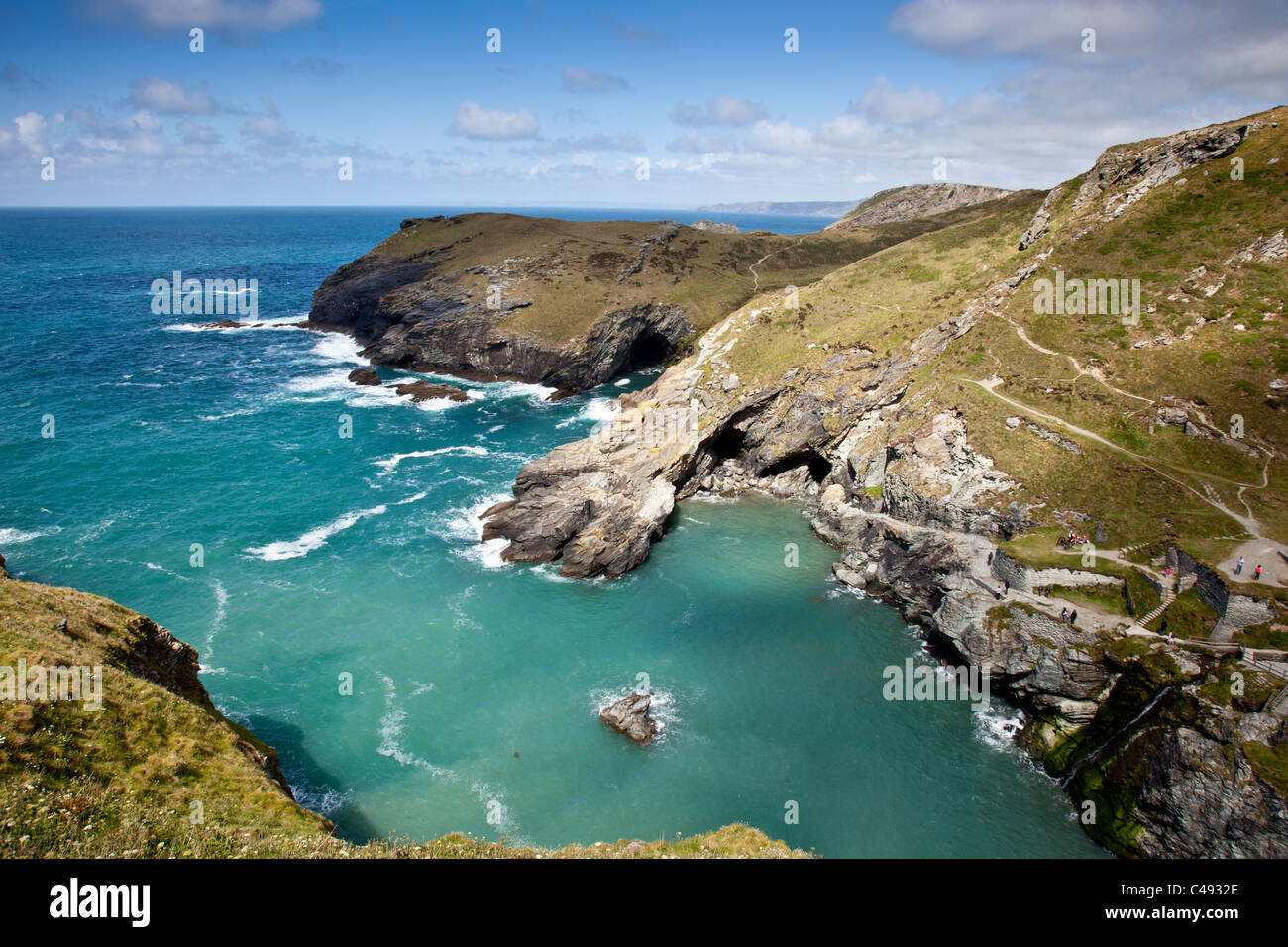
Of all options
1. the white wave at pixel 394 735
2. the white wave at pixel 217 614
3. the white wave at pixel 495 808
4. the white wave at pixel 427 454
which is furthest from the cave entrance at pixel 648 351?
the white wave at pixel 495 808

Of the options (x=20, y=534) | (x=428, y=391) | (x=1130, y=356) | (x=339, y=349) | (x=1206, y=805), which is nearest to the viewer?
(x=1206, y=805)

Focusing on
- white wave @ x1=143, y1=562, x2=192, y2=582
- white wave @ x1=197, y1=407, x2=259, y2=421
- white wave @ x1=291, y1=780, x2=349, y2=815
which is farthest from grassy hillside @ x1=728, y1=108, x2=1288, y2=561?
white wave @ x1=197, y1=407, x2=259, y2=421

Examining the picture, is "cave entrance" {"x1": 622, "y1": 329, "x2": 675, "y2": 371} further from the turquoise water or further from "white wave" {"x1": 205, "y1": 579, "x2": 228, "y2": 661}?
"white wave" {"x1": 205, "y1": 579, "x2": 228, "y2": 661}

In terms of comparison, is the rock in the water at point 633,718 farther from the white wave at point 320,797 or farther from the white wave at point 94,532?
the white wave at point 94,532

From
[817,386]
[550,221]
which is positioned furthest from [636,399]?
[550,221]

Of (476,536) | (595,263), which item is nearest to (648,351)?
(595,263)

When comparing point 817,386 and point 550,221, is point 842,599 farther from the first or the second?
point 550,221

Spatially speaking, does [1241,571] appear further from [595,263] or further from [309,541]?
[595,263]

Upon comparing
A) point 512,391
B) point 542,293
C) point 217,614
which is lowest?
point 217,614
